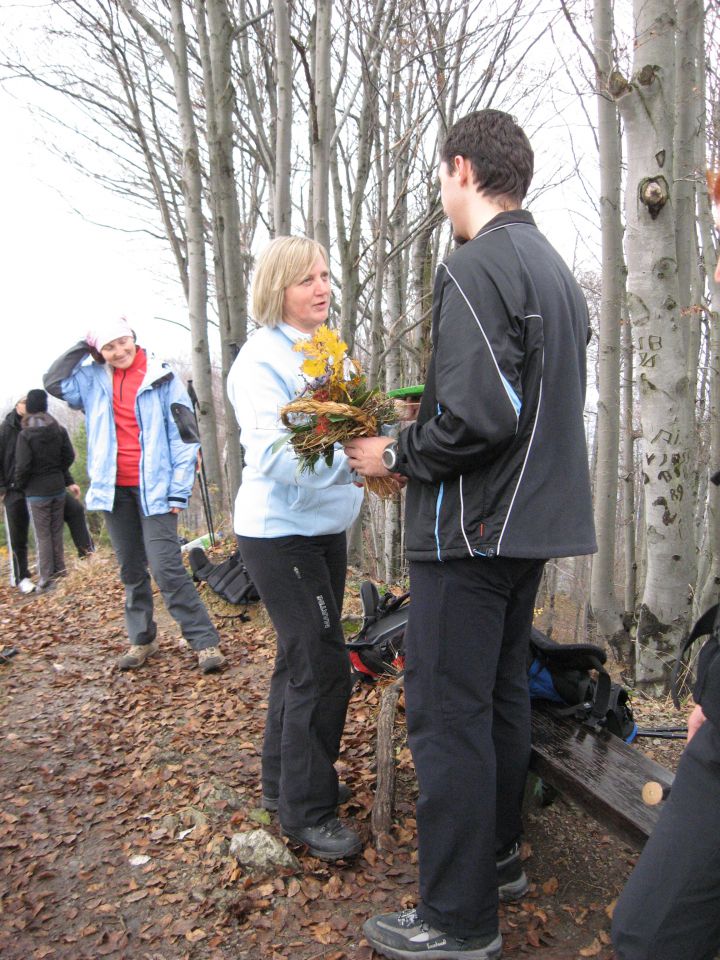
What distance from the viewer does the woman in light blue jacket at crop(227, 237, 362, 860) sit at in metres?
2.58

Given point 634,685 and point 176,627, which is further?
point 176,627

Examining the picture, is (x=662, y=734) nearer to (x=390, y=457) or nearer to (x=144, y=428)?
(x=390, y=457)

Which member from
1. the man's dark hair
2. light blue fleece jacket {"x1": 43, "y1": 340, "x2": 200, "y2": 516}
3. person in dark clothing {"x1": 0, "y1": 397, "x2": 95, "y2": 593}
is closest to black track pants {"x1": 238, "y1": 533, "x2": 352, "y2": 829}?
the man's dark hair

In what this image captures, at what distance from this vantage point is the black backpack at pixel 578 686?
2.71 metres

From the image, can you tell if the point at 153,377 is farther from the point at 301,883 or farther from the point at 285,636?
the point at 301,883

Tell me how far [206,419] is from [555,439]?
757 centimetres

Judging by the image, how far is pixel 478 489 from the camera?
6.41 ft

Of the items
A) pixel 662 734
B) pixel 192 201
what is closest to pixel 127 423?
pixel 662 734

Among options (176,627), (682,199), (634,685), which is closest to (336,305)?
(682,199)

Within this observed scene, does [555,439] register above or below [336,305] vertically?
below

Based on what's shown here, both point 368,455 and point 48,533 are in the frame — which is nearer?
point 368,455

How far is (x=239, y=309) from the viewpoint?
24.5 ft

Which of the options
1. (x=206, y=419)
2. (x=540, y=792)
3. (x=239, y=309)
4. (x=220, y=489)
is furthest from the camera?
(x=220, y=489)

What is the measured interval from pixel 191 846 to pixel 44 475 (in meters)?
6.69
